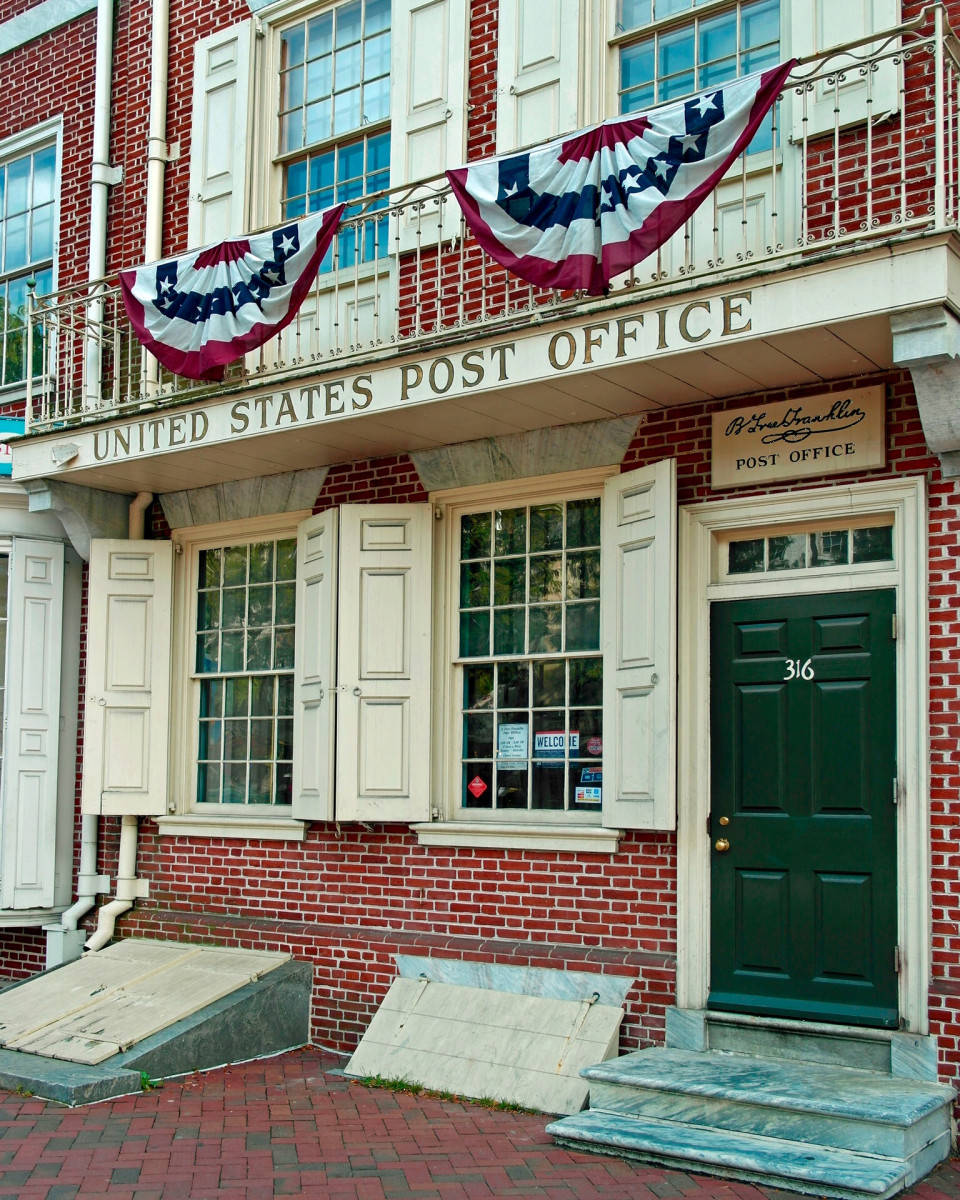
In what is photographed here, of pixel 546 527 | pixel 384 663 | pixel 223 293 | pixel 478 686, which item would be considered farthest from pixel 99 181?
pixel 478 686

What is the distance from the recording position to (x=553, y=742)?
825 centimetres

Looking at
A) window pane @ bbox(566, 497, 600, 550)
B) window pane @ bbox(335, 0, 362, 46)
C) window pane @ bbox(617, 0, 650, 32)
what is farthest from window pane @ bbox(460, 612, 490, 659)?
window pane @ bbox(335, 0, 362, 46)

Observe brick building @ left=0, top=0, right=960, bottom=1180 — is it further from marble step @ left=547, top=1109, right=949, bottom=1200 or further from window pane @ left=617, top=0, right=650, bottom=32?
marble step @ left=547, top=1109, right=949, bottom=1200

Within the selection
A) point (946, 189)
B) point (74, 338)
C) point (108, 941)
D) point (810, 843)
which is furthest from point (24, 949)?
point (946, 189)

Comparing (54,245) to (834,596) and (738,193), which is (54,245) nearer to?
(738,193)

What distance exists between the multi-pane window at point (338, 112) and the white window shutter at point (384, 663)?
199cm

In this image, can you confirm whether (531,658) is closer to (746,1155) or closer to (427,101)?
(746,1155)

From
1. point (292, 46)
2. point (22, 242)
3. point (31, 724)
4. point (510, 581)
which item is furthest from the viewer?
point (22, 242)

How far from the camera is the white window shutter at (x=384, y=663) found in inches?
336

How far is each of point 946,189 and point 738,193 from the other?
1.16 metres

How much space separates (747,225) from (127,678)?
540 centimetres

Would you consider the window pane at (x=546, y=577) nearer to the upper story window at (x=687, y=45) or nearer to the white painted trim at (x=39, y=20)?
the upper story window at (x=687, y=45)

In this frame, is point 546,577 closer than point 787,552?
No

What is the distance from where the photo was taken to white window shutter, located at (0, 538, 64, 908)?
10125mm
